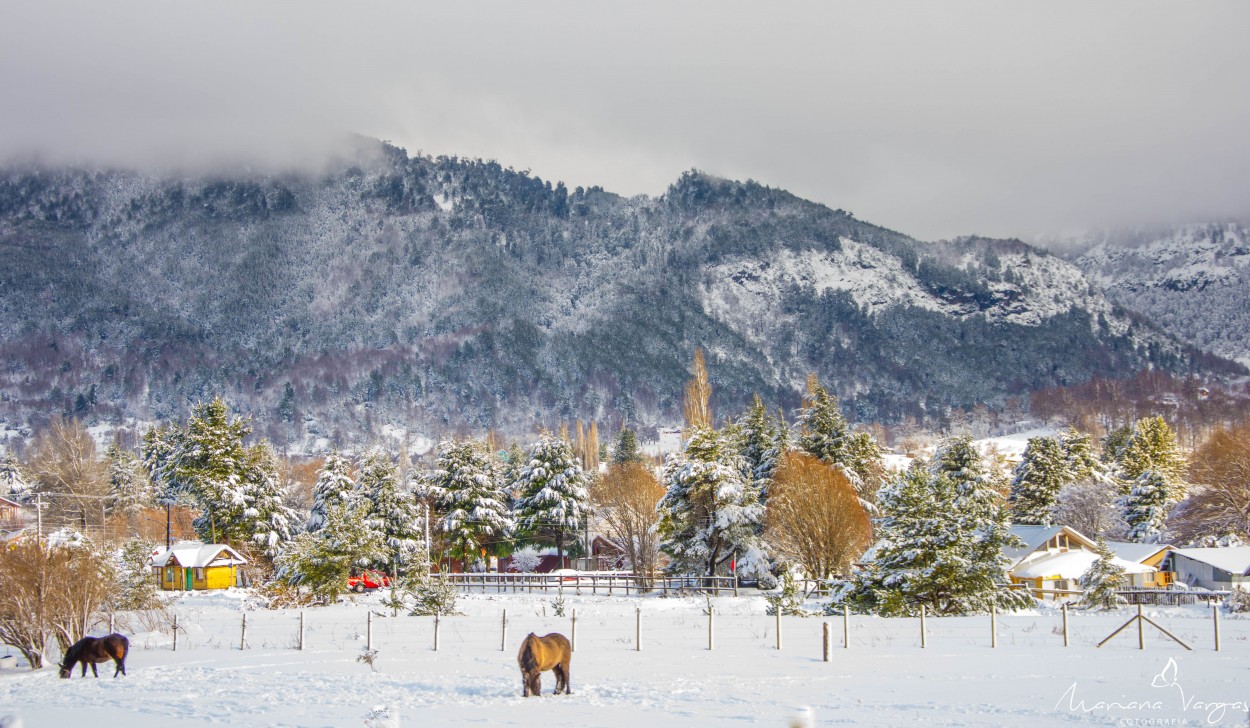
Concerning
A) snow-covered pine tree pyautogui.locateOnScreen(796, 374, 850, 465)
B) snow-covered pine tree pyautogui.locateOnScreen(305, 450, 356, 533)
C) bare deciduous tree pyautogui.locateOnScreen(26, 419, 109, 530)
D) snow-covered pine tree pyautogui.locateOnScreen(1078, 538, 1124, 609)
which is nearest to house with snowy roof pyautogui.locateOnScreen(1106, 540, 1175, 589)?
snow-covered pine tree pyautogui.locateOnScreen(796, 374, 850, 465)

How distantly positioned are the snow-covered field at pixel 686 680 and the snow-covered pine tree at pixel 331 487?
36.7 metres

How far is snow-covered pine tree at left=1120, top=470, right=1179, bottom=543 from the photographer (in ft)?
240

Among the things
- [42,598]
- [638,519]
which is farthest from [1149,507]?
[42,598]

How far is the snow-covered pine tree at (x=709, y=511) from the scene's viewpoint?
52.8 metres

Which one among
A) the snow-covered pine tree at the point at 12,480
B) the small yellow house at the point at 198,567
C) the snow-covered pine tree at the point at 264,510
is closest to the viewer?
the small yellow house at the point at 198,567

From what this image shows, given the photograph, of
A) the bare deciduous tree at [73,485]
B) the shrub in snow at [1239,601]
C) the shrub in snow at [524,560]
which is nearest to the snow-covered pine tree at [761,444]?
the shrub in snow at [1239,601]

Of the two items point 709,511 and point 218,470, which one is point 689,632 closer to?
point 709,511

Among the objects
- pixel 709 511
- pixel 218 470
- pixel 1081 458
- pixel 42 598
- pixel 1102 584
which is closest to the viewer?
pixel 42 598

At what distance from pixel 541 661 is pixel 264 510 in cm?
5593

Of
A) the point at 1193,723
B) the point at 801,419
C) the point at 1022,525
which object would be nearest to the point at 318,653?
the point at 1193,723

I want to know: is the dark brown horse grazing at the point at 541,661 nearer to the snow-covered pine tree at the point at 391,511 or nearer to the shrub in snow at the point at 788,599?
the shrub in snow at the point at 788,599

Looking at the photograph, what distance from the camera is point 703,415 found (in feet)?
224

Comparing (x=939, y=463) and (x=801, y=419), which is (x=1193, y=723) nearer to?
(x=801, y=419)

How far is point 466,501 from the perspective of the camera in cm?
7038
